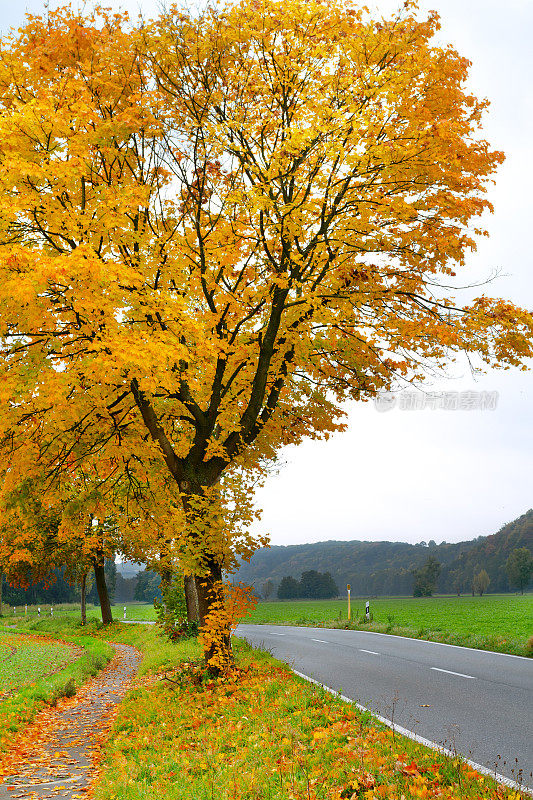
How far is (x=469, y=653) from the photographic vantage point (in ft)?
45.9

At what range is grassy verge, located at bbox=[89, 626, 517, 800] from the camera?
4871 millimetres

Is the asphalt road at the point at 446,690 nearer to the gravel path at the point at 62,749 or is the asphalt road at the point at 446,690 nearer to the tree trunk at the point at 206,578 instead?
the tree trunk at the point at 206,578

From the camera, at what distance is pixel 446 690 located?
9211 mm

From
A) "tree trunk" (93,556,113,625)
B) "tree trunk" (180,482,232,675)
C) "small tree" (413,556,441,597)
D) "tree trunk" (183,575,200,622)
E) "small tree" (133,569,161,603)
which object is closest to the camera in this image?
"tree trunk" (180,482,232,675)

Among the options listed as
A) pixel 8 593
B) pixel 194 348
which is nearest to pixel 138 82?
pixel 194 348

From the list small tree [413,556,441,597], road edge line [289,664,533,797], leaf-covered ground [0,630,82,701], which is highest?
road edge line [289,664,533,797]

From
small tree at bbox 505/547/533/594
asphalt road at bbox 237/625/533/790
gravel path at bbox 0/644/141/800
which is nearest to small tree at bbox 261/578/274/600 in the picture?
small tree at bbox 505/547/533/594

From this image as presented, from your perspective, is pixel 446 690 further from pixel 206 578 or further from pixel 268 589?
pixel 268 589

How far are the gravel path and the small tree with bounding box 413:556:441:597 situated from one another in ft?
268

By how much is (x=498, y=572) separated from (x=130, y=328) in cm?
10297

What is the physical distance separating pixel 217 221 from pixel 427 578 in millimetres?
89759

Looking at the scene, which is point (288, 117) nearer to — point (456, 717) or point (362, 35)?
point (362, 35)

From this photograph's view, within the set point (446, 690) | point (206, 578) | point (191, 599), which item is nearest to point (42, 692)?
point (206, 578)

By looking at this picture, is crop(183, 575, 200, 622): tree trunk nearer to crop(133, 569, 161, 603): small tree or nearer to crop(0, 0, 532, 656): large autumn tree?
crop(0, 0, 532, 656): large autumn tree
